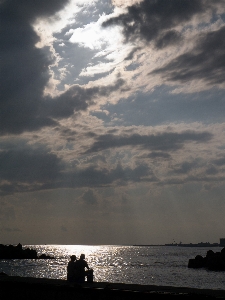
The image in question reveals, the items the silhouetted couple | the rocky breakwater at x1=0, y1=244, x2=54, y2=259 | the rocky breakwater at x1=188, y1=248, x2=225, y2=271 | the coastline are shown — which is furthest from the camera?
the rocky breakwater at x1=0, y1=244, x2=54, y2=259

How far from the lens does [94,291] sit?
49.6ft

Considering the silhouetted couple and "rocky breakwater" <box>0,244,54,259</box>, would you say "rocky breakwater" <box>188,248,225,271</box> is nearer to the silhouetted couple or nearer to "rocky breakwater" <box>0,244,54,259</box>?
"rocky breakwater" <box>0,244,54,259</box>

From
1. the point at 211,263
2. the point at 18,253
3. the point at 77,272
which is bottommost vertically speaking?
the point at 211,263

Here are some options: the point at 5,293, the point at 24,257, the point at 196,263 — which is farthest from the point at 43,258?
the point at 5,293

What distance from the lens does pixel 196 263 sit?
89.7m

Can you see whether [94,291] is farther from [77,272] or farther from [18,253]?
[18,253]

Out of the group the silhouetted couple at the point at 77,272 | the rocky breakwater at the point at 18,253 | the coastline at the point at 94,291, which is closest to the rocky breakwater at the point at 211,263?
the rocky breakwater at the point at 18,253

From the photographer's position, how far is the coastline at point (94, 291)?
1405 centimetres

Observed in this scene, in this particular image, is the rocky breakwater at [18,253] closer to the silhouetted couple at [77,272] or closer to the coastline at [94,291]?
the silhouetted couple at [77,272]

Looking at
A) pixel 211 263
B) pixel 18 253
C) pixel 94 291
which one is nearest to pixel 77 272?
pixel 94 291

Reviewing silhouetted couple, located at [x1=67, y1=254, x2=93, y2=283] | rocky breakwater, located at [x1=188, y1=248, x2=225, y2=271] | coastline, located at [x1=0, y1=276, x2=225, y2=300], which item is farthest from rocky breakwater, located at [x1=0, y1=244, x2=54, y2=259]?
coastline, located at [x1=0, y1=276, x2=225, y2=300]

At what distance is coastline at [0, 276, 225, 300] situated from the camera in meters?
14.0

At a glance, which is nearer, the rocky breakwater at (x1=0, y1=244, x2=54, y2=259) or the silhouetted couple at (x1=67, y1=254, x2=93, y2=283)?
the silhouetted couple at (x1=67, y1=254, x2=93, y2=283)

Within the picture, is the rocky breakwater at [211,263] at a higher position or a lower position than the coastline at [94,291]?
lower
